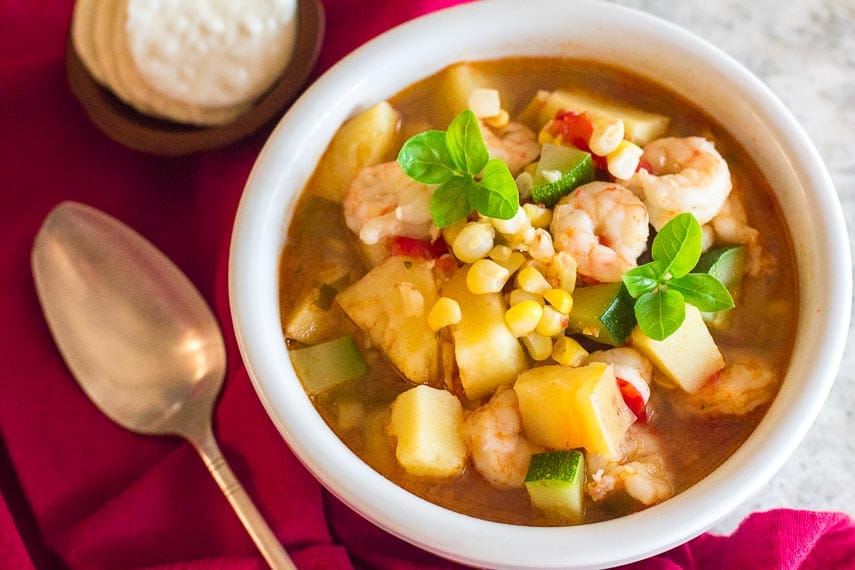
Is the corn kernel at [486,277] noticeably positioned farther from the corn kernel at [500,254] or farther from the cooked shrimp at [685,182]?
the cooked shrimp at [685,182]

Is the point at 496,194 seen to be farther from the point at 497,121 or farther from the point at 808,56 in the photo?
the point at 808,56

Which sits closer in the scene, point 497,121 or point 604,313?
point 604,313

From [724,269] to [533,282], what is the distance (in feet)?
1.39

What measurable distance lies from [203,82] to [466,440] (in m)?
1.24

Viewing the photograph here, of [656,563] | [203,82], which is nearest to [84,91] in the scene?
[203,82]

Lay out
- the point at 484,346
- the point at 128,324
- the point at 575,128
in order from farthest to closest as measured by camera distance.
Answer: the point at 128,324, the point at 575,128, the point at 484,346

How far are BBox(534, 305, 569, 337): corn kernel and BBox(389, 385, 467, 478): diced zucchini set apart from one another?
23cm

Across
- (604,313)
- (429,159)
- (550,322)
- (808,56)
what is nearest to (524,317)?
(550,322)

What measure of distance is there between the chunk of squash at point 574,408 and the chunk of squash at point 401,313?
0.21 metres

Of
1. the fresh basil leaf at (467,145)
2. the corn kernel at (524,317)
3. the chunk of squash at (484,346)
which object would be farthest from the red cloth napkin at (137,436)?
the fresh basil leaf at (467,145)

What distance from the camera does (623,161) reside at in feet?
6.47

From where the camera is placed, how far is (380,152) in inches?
85.4

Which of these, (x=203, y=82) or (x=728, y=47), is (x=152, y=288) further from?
(x=728, y=47)

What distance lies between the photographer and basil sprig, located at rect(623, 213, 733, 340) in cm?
179
